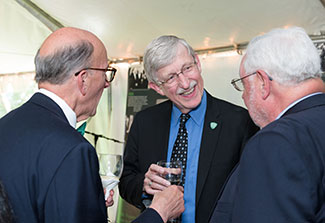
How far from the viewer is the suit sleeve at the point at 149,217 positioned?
49.7 inches

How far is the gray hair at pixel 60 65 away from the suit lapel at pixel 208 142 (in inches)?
33.1

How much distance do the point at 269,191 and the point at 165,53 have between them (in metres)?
1.14

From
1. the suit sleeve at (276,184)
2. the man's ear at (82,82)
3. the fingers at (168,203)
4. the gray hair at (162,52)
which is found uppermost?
the gray hair at (162,52)

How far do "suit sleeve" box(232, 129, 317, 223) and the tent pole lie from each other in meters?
2.88

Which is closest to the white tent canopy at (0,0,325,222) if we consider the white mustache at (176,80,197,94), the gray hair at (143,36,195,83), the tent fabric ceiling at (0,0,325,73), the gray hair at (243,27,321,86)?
the tent fabric ceiling at (0,0,325,73)

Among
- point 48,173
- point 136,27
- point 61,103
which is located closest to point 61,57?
point 61,103

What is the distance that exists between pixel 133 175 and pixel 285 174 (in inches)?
47.8

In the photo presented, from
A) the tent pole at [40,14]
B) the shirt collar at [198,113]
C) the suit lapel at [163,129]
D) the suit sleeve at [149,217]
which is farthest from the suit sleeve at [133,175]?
the tent pole at [40,14]

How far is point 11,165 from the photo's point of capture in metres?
1.00

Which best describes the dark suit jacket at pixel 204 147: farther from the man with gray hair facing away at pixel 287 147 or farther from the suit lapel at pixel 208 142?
the man with gray hair facing away at pixel 287 147

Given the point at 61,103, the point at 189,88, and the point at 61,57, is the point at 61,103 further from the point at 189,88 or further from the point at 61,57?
the point at 189,88

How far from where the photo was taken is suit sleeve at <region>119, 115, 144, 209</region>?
1848 mm

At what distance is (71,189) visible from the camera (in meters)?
0.98

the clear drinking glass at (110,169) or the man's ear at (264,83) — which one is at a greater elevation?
the man's ear at (264,83)
